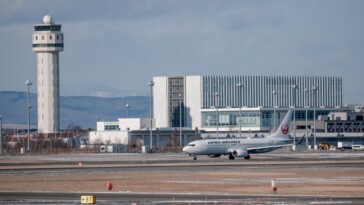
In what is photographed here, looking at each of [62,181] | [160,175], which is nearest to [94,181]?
[62,181]

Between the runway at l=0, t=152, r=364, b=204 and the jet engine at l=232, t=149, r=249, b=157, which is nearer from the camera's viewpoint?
the runway at l=0, t=152, r=364, b=204

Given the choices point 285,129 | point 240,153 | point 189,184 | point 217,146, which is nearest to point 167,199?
point 189,184

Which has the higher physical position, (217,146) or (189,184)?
(217,146)

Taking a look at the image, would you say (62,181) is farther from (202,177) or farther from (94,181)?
(202,177)

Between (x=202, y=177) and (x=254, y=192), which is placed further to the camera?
(x=202, y=177)

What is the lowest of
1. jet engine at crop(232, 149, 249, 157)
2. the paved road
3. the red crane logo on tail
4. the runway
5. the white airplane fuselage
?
the paved road

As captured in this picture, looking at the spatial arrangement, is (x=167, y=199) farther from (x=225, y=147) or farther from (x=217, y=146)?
(x=225, y=147)

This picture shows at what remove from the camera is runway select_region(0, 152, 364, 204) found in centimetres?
5875

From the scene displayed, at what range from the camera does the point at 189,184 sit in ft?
238

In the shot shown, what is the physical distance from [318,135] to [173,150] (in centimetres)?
3666

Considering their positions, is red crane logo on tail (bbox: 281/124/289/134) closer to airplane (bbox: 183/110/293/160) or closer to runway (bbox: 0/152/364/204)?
airplane (bbox: 183/110/293/160)

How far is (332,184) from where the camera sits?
71.6 meters

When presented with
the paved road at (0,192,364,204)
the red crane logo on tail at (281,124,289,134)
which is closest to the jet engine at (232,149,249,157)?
the red crane logo on tail at (281,124,289,134)

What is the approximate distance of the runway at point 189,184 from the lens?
58750 millimetres
